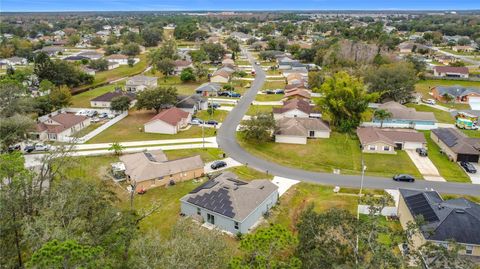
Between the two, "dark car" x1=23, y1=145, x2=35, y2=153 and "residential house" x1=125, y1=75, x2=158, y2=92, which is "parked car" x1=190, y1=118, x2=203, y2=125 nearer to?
"dark car" x1=23, y1=145, x2=35, y2=153

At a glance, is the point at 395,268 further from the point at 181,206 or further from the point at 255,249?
the point at 181,206

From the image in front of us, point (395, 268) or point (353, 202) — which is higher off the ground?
point (395, 268)

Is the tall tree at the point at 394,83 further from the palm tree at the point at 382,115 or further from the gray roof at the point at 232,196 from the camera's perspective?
the gray roof at the point at 232,196

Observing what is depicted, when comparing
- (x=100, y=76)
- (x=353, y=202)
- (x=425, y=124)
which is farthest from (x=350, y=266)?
(x=100, y=76)

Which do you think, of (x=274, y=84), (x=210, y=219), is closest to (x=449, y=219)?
(x=210, y=219)

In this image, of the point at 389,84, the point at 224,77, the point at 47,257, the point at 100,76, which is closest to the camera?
the point at 47,257

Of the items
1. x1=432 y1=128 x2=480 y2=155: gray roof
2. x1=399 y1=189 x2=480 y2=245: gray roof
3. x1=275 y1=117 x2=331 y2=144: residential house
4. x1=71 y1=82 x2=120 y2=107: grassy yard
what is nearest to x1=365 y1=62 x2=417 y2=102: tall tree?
x1=432 y1=128 x2=480 y2=155: gray roof

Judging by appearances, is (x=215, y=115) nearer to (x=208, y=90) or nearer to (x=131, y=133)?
(x=131, y=133)
